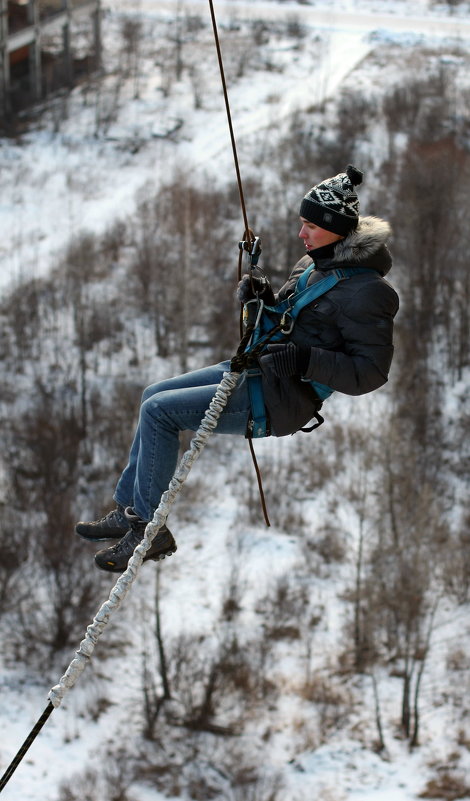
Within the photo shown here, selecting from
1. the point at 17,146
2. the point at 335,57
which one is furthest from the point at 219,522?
the point at 335,57

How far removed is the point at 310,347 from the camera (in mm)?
5031

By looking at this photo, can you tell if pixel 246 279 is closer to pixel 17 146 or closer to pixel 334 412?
pixel 334 412

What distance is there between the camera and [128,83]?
4528 centimetres

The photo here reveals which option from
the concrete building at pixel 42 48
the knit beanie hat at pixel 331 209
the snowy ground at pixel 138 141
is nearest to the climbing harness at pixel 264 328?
the knit beanie hat at pixel 331 209

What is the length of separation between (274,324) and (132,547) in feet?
4.87

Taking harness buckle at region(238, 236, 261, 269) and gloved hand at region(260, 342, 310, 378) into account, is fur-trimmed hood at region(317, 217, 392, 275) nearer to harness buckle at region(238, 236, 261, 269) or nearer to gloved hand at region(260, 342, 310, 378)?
harness buckle at region(238, 236, 261, 269)

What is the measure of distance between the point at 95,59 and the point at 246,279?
143 feet

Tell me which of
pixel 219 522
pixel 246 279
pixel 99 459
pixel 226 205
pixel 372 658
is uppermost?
pixel 226 205

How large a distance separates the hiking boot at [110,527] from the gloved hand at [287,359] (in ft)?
4.33

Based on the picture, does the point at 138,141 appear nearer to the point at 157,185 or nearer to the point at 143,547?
the point at 157,185

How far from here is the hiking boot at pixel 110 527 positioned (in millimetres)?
5754

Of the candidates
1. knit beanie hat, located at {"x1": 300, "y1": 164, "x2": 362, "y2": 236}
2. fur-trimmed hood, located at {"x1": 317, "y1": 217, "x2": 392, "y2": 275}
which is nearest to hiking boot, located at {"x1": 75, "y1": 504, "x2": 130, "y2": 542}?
fur-trimmed hood, located at {"x1": 317, "y1": 217, "x2": 392, "y2": 275}

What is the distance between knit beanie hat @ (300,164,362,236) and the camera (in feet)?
16.8

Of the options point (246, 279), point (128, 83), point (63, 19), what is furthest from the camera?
point (128, 83)
